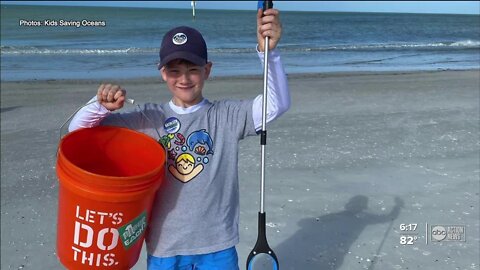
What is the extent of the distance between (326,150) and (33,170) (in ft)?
10.1

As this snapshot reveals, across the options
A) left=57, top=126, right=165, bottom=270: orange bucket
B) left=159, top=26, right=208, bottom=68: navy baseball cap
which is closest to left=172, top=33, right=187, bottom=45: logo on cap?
left=159, top=26, right=208, bottom=68: navy baseball cap

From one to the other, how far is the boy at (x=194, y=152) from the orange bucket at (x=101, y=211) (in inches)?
4.1

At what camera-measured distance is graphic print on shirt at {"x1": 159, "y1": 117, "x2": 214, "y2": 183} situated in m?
2.24

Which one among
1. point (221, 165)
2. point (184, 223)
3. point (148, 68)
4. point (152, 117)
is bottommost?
point (148, 68)

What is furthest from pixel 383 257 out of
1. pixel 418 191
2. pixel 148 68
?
pixel 148 68

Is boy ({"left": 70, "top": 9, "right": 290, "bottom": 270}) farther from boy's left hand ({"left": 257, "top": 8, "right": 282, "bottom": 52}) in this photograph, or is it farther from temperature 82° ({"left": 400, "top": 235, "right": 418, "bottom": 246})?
temperature 82° ({"left": 400, "top": 235, "right": 418, "bottom": 246})

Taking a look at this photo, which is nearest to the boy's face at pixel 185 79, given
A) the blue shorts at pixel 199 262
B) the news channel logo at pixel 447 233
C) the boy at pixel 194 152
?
the boy at pixel 194 152

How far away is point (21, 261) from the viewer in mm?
3562

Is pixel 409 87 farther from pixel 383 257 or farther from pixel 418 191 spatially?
pixel 383 257

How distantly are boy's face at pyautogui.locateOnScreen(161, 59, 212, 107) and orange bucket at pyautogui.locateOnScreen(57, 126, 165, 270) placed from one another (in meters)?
0.24

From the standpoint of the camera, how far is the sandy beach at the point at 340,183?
143 inches

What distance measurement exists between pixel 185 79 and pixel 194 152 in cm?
32

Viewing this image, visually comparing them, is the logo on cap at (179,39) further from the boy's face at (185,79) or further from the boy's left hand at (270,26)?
the boy's left hand at (270,26)

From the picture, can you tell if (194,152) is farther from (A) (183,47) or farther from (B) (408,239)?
(B) (408,239)
